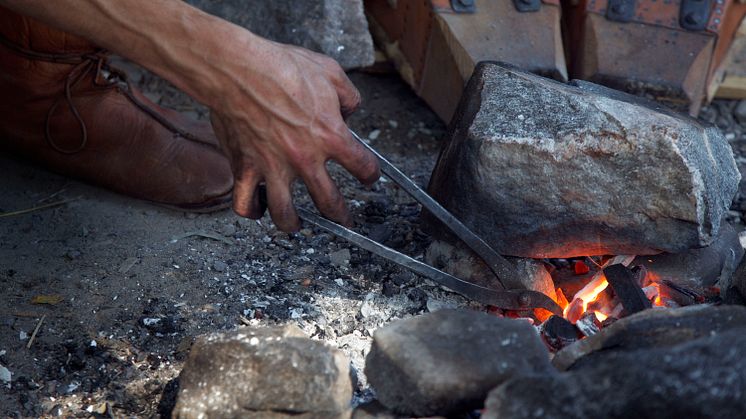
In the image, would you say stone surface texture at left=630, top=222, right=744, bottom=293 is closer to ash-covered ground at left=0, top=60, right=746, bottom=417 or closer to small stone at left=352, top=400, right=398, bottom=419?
ash-covered ground at left=0, top=60, right=746, bottom=417

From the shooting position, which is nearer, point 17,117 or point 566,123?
point 566,123

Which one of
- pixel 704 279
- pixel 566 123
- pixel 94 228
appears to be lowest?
pixel 94 228

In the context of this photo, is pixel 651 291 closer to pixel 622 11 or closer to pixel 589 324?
pixel 589 324

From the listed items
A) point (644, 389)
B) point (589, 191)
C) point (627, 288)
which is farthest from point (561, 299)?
point (644, 389)

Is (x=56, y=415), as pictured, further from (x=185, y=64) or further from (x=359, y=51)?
(x=359, y=51)

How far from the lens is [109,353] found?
2330mm

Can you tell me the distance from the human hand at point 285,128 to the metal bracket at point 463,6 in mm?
1345

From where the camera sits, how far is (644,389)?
1645mm

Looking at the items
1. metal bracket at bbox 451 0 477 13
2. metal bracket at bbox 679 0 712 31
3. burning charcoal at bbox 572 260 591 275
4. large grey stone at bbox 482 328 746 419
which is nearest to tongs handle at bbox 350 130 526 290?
burning charcoal at bbox 572 260 591 275

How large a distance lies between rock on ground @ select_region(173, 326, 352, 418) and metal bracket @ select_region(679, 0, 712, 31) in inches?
96.6

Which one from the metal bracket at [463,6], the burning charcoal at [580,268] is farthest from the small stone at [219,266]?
the metal bracket at [463,6]

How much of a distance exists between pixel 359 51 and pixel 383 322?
1422mm

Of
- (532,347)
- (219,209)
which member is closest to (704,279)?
(532,347)

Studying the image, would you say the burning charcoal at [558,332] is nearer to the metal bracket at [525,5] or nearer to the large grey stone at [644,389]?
the large grey stone at [644,389]
